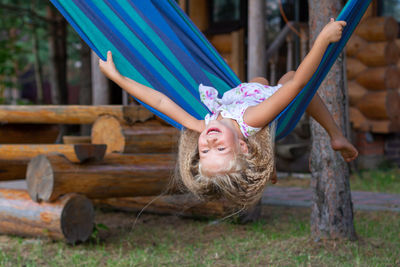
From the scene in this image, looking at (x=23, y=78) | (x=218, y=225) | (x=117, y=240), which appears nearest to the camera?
(x=117, y=240)

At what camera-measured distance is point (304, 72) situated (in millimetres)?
2098

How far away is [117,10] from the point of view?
8.49ft

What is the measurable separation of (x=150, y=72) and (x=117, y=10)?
14.0 inches

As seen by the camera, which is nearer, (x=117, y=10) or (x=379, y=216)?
(x=117, y=10)

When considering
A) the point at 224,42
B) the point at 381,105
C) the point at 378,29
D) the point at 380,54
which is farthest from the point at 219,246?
the point at 224,42

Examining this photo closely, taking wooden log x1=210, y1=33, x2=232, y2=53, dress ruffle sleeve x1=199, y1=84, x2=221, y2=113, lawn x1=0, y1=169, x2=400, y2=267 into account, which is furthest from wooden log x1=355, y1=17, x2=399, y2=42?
dress ruffle sleeve x1=199, y1=84, x2=221, y2=113

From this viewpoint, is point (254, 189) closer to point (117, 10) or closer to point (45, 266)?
point (117, 10)

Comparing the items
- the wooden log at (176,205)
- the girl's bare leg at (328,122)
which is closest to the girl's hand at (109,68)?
the girl's bare leg at (328,122)

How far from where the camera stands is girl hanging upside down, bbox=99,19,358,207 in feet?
7.21

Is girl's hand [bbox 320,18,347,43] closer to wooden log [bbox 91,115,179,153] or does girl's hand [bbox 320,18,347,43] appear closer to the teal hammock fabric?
the teal hammock fabric

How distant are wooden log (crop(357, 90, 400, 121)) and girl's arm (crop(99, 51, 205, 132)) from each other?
4387mm

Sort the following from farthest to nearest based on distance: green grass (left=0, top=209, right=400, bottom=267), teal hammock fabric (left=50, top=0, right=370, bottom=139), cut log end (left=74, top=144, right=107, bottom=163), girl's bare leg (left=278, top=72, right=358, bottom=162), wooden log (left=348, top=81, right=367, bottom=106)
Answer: wooden log (left=348, top=81, right=367, bottom=106)
cut log end (left=74, top=144, right=107, bottom=163)
green grass (left=0, top=209, right=400, bottom=267)
girl's bare leg (left=278, top=72, right=358, bottom=162)
teal hammock fabric (left=50, top=0, right=370, bottom=139)

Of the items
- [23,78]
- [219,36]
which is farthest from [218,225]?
[23,78]

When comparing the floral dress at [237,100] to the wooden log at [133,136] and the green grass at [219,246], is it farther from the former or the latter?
the wooden log at [133,136]
